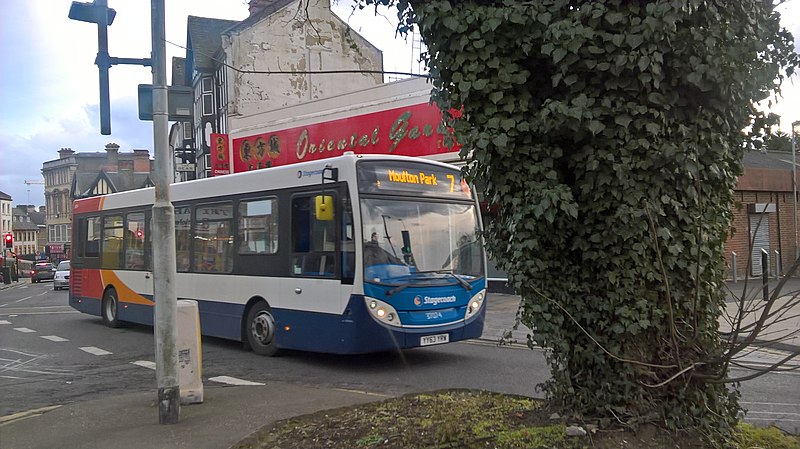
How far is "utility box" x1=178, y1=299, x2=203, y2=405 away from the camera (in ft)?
22.8

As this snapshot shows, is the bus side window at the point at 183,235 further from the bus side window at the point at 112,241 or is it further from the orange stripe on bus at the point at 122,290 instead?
the bus side window at the point at 112,241

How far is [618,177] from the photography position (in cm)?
415

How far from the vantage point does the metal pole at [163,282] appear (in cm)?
607

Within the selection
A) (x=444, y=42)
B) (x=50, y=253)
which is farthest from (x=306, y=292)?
(x=50, y=253)

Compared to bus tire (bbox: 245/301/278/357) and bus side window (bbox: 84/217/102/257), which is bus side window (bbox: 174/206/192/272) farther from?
bus side window (bbox: 84/217/102/257)

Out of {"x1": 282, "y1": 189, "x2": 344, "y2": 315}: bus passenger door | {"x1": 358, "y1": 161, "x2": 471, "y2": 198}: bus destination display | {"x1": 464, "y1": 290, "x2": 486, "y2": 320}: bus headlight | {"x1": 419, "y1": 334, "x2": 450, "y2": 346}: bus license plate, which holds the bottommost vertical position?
{"x1": 419, "y1": 334, "x2": 450, "y2": 346}: bus license plate

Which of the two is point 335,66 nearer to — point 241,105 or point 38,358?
point 241,105

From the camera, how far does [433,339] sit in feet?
30.6

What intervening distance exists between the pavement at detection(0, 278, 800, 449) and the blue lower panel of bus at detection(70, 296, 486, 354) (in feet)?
4.40

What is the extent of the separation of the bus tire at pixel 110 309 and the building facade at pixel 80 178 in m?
63.2

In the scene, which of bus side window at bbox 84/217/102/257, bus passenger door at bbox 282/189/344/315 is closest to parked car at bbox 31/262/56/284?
bus side window at bbox 84/217/102/257

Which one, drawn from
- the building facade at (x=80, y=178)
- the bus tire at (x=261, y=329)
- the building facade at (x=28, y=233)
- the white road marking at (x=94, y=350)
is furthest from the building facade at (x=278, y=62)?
the building facade at (x=28, y=233)

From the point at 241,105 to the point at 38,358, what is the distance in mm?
23139

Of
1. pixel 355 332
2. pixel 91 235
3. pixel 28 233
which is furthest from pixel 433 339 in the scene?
pixel 28 233
